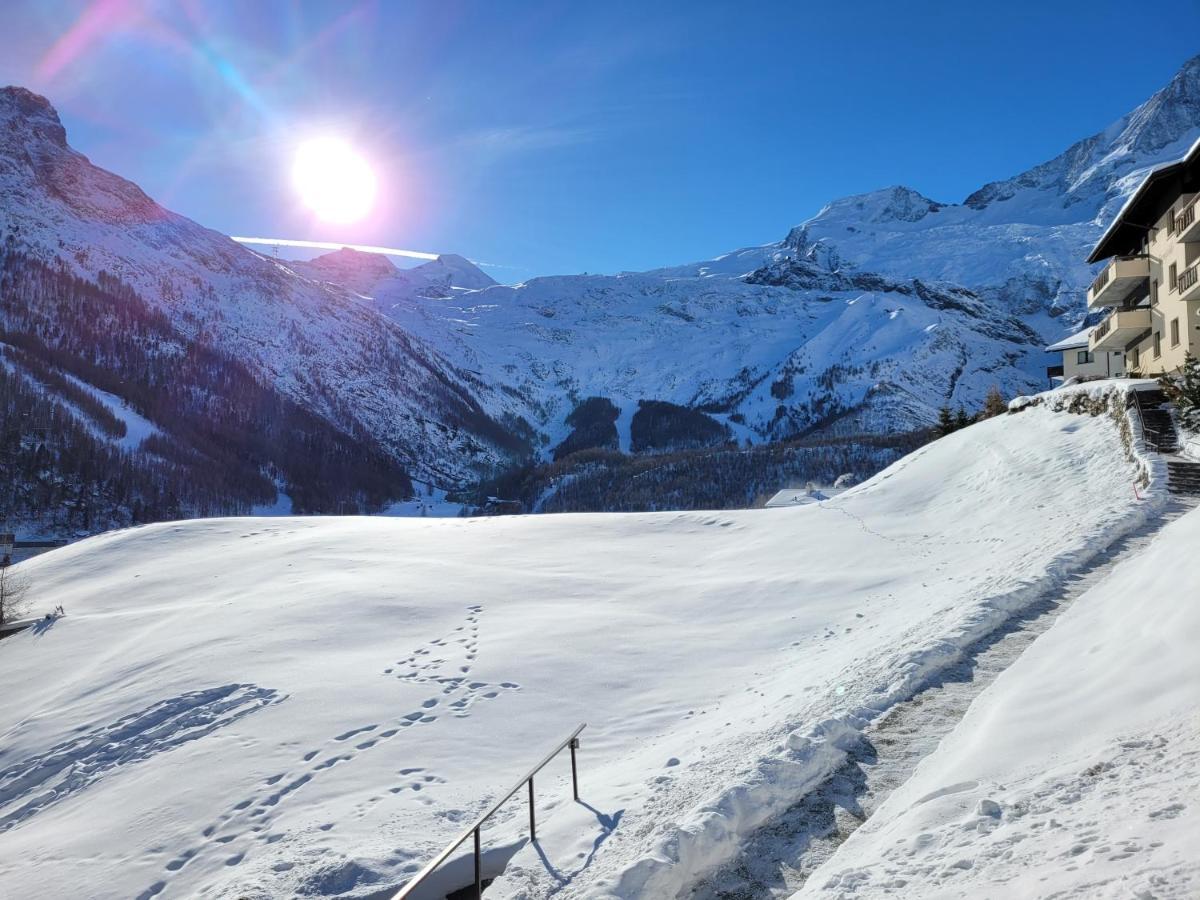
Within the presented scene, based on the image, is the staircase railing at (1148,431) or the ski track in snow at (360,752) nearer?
the ski track in snow at (360,752)

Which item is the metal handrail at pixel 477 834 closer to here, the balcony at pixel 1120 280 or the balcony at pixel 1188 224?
the balcony at pixel 1188 224

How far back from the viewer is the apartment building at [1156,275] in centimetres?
3111

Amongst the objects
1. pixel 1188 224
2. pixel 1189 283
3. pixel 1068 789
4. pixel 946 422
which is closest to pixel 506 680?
pixel 1068 789

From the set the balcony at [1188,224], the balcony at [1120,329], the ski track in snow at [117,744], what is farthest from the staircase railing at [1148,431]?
the ski track in snow at [117,744]

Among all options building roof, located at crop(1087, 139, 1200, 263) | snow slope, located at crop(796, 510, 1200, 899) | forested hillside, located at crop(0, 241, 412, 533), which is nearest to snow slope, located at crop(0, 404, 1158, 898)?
Answer: snow slope, located at crop(796, 510, 1200, 899)

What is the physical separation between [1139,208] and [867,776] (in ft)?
137

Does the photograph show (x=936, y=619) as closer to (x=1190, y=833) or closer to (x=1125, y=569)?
(x=1125, y=569)

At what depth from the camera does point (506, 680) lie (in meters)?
14.5

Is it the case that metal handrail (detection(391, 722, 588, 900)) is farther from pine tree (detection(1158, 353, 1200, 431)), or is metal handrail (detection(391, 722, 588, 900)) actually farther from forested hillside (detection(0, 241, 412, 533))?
forested hillside (detection(0, 241, 412, 533))

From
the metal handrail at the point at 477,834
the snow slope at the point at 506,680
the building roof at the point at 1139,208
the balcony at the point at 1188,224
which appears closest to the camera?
the metal handrail at the point at 477,834

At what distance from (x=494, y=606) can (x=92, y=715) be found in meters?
9.42

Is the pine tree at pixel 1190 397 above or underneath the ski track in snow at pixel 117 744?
above

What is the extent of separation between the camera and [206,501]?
167 metres

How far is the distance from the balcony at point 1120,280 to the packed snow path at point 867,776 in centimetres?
3466
